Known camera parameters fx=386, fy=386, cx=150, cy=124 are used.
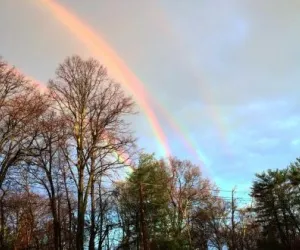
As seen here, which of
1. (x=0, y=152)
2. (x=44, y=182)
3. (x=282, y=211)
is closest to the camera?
(x=0, y=152)

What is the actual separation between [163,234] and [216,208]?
12.8 m

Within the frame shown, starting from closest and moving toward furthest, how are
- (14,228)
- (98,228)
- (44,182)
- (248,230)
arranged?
(44,182)
(98,228)
(14,228)
(248,230)

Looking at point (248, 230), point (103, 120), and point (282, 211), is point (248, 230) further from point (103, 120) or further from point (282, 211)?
point (103, 120)

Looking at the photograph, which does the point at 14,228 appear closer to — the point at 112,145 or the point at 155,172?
the point at 155,172

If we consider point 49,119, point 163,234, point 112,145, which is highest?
point 49,119

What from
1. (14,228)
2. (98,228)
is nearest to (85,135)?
(98,228)

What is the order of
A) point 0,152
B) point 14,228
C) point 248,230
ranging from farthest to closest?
point 248,230
point 14,228
point 0,152

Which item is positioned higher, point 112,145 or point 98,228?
point 112,145

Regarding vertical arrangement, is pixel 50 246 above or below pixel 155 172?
below

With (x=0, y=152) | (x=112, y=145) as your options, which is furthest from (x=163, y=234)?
(x=0, y=152)

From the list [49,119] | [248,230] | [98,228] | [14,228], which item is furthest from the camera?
[248,230]

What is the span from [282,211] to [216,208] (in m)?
8.81

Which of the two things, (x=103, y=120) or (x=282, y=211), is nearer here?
(x=103, y=120)

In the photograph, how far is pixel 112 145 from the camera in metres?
27.7
